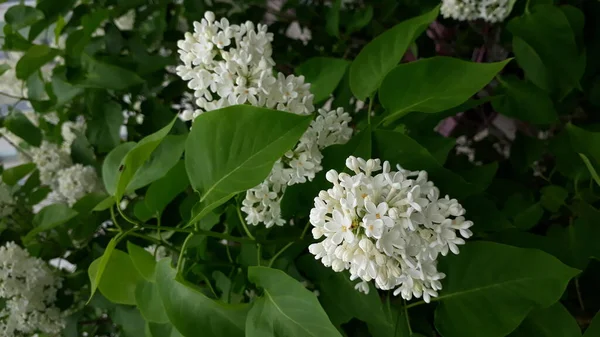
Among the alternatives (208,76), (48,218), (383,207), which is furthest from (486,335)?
(48,218)

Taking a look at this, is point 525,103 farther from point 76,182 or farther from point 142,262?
point 76,182

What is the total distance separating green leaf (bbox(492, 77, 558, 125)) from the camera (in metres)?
0.54

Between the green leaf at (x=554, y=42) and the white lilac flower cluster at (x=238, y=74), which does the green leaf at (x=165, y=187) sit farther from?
the green leaf at (x=554, y=42)

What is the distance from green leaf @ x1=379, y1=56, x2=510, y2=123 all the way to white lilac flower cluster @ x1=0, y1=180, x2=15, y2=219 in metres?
0.50

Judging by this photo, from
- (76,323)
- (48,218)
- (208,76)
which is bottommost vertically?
(76,323)

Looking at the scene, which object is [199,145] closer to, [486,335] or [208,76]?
[208,76]

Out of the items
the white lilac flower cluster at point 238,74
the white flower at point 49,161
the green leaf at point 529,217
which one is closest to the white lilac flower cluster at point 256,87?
the white lilac flower cluster at point 238,74

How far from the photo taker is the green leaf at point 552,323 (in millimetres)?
391

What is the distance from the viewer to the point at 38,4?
650 mm

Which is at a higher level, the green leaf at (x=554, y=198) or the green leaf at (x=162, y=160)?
the green leaf at (x=162, y=160)

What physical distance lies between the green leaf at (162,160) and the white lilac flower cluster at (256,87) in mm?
39

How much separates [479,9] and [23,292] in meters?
0.61

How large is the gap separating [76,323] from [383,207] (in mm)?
479

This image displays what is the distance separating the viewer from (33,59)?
0.62 metres
